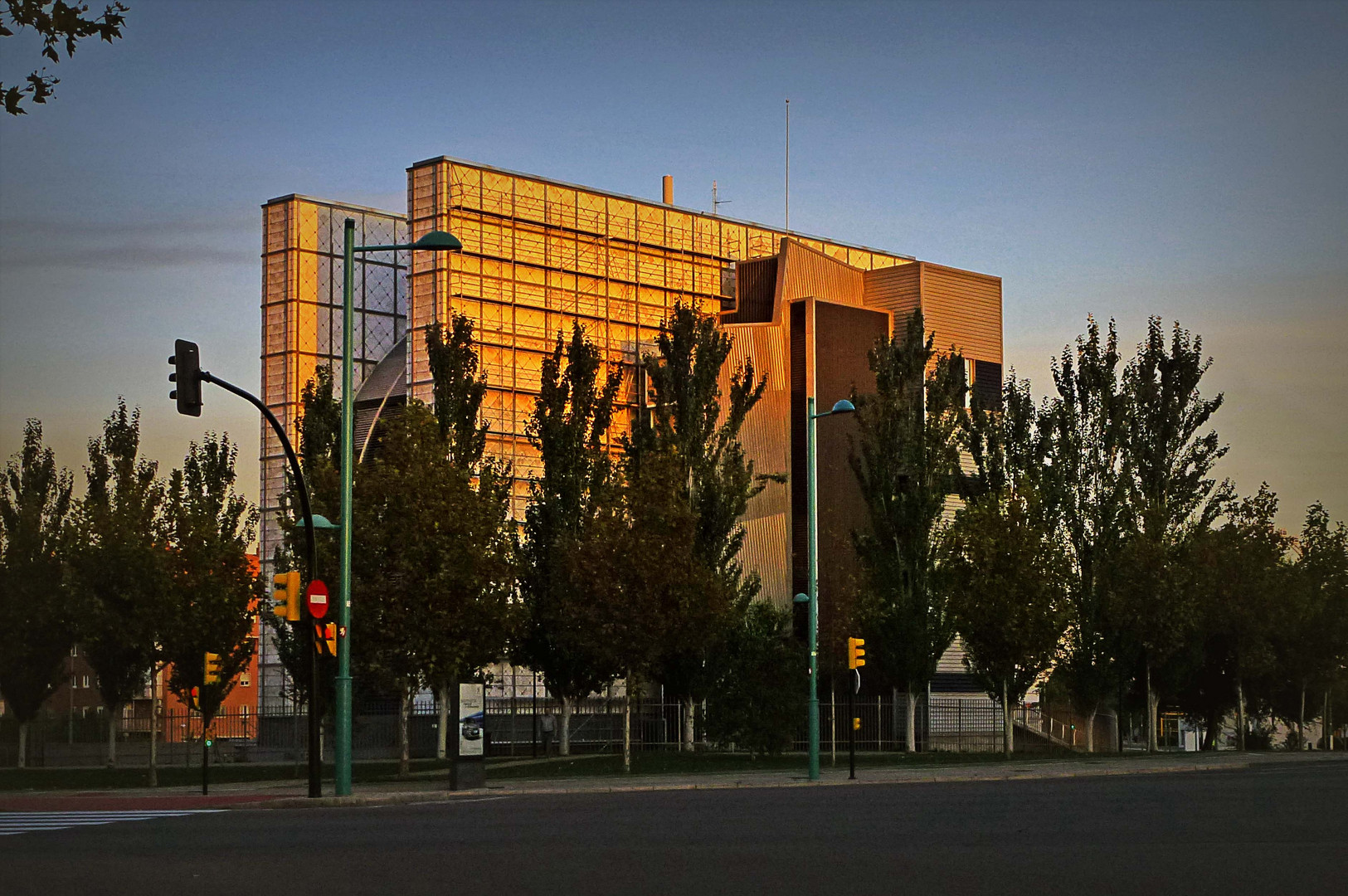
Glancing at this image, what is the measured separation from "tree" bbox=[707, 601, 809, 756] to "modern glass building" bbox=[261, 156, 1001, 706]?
13.7 meters

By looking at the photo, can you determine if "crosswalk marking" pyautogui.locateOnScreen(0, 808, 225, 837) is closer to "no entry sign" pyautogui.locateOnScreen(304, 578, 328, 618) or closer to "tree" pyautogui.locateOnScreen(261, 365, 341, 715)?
"no entry sign" pyautogui.locateOnScreen(304, 578, 328, 618)

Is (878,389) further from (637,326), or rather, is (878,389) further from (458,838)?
(458,838)

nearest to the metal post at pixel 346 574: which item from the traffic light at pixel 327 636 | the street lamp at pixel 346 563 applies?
the street lamp at pixel 346 563

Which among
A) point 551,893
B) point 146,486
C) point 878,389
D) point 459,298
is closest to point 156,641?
point 146,486

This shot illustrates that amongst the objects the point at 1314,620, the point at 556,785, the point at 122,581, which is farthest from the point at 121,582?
the point at 1314,620

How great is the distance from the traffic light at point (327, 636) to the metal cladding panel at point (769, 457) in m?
40.3

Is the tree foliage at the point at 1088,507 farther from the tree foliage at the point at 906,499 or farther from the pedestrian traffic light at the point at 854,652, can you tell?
the pedestrian traffic light at the point at 854,652

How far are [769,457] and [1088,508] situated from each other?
Result: 48.5ft

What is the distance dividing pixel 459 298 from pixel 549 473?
27.2m

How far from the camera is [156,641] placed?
168 ft

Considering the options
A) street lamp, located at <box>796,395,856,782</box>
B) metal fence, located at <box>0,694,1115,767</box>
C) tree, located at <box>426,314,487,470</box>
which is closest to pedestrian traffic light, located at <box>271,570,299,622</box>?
street lamp, located at <box>796,395,856,782</box>

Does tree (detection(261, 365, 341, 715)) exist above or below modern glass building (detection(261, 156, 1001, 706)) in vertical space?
below

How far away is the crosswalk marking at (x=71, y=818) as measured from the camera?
77.9ft

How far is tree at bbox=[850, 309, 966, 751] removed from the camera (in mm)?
58750
